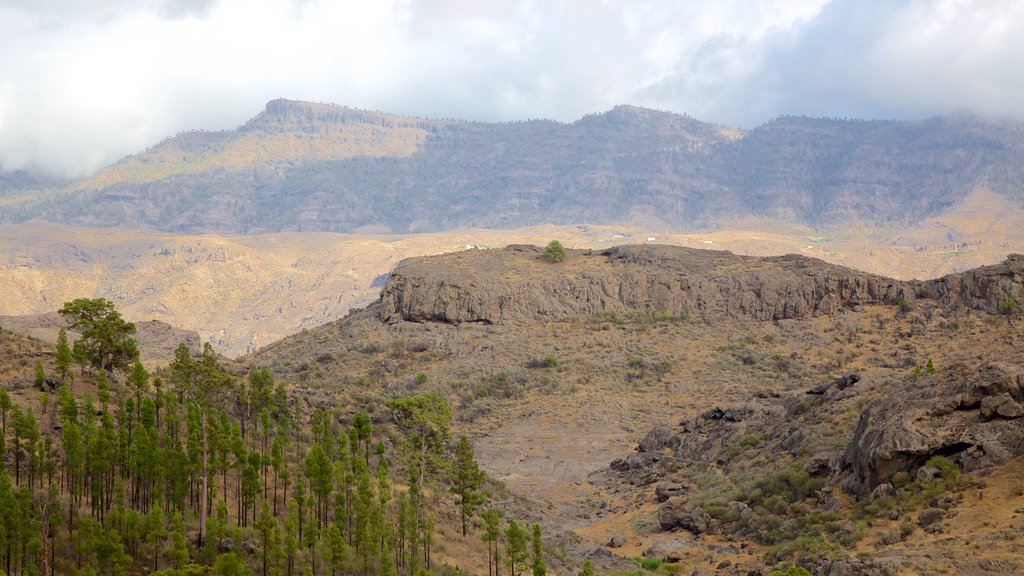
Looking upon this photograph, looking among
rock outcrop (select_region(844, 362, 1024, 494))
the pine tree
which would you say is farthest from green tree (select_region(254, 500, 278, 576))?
rock outcrop (select_region(844, 362, 1024, 494))

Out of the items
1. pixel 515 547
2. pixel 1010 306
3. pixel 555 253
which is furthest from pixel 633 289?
pixel 515 547

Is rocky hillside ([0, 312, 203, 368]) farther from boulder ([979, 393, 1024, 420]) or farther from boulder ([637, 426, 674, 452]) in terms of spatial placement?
boulder ([979, 393, 1024, 420])

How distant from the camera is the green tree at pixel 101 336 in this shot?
44.9m

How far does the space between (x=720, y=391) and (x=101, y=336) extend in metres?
50.4

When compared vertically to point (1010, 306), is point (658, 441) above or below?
below

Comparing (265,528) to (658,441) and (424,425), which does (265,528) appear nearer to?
(424,425)

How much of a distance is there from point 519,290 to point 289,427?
54.3 m

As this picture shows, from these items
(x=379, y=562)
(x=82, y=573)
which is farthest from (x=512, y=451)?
(x=82, y=573)

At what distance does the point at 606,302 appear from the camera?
10131 centimetres

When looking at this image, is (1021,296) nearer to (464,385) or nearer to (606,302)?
(606,302)

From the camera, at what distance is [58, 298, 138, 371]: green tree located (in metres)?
44.9

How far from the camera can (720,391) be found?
8119 centimetres

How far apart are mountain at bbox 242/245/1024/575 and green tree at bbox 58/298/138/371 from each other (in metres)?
20.7

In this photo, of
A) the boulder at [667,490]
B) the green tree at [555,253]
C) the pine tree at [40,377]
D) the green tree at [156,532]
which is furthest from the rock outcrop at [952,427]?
the green tree at [555,253]
